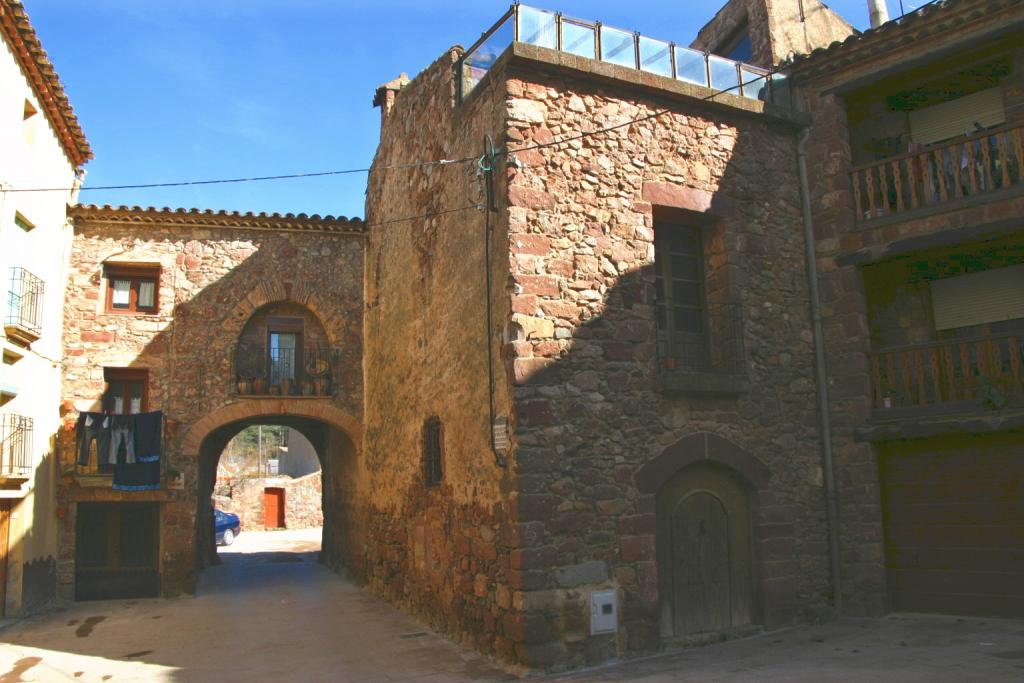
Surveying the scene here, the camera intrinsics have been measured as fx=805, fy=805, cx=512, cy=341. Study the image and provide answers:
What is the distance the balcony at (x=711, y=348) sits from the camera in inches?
327

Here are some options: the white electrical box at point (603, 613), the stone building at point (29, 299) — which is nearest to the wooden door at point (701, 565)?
the white electrical box at point (603, 613)

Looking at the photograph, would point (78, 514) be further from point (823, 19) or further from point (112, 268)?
point (823, 19)

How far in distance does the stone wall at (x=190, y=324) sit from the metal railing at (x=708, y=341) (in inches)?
255

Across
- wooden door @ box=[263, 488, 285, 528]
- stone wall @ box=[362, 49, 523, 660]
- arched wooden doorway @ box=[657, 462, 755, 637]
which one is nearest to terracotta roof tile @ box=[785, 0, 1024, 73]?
stone wall @ box=[362, 49, 523, 660]

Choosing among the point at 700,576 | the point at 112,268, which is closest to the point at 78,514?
the point at 112,268

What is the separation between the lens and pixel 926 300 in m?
9.38

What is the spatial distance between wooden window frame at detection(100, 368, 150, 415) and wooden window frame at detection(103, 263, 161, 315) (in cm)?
94

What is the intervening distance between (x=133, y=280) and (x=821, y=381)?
1050 cm

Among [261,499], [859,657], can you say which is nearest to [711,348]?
[859,657]

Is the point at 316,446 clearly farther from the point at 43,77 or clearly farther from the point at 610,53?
the point at 610,53

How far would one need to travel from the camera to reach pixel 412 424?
35.0 feet

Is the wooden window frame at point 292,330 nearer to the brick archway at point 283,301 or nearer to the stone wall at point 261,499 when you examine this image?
the brick archway at point 283,301

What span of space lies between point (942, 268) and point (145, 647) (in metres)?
10.0

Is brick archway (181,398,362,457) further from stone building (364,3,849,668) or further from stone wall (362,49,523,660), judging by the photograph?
stone building (364,3,849,668)
